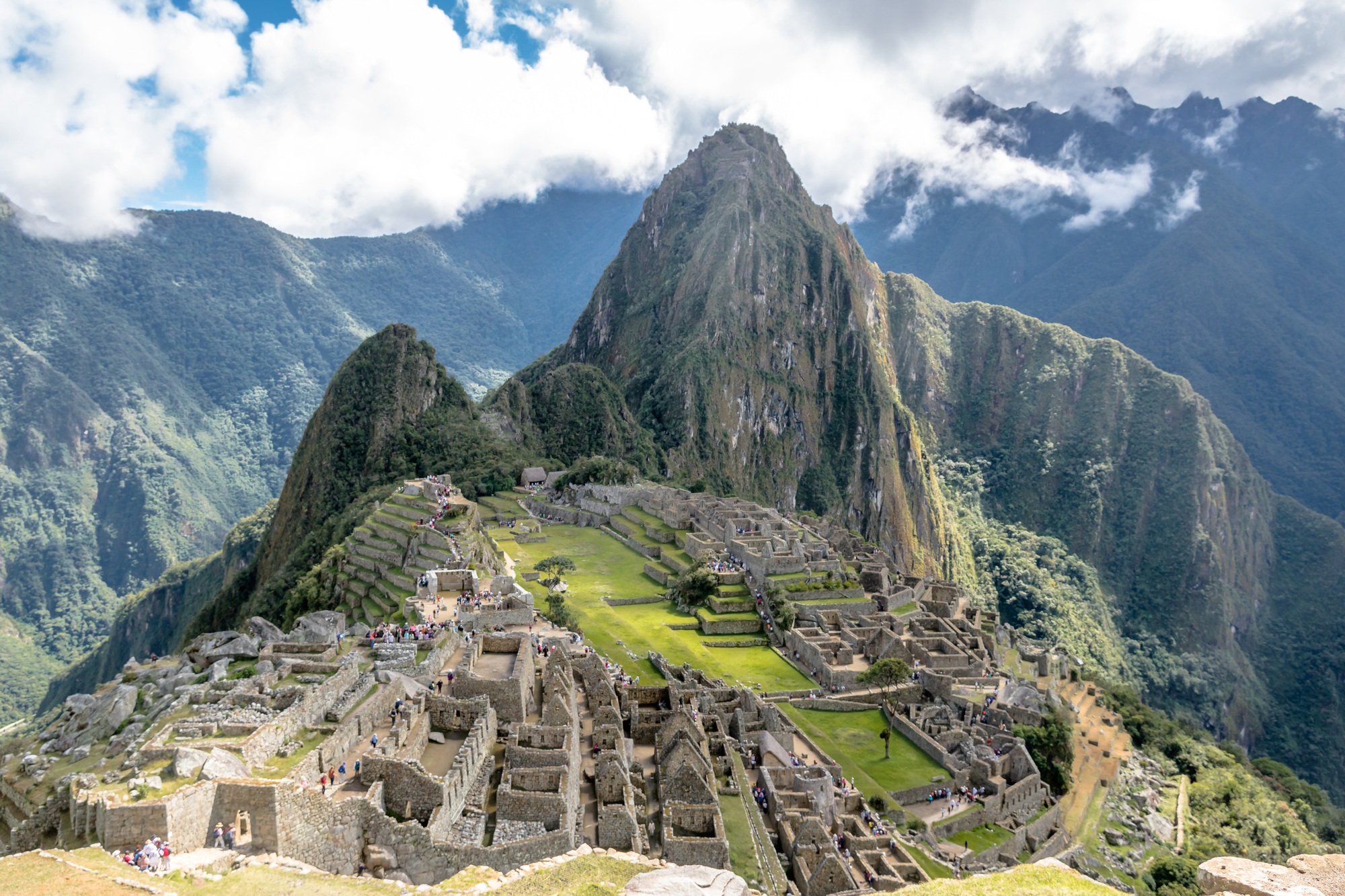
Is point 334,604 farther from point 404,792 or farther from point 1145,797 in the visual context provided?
point 1145,797

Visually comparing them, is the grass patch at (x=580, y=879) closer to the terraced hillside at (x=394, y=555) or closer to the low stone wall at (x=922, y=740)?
the terraced hillside at (x=394, y=555)

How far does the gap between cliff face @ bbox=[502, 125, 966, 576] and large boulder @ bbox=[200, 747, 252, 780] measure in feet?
416

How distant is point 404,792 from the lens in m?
16.6

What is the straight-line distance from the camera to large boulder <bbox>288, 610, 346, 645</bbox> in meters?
28.7

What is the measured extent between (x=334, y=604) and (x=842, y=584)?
103 feet

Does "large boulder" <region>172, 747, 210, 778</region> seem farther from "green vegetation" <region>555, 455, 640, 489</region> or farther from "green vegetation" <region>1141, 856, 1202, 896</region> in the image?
"green vegetation" <region>555, 455, 640, 489</region>

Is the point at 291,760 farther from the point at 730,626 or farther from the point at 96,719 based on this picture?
the point at 730,626

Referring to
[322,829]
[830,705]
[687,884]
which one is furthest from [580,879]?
[830,705]

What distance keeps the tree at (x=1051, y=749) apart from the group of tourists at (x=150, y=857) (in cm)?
3742

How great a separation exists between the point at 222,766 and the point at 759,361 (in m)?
163

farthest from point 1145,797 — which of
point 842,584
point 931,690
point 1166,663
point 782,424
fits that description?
point 782,424

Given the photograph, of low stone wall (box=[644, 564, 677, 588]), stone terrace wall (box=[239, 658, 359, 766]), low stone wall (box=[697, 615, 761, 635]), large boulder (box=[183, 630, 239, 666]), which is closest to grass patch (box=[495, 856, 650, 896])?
stone terrace wall (box=[239, 658, 359, 766])

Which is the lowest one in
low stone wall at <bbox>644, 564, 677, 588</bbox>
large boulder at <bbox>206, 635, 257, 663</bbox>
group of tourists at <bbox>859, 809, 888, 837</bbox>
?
group of tourists at <bbox>859, 809, 888, 837</bbox>

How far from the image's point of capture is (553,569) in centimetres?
5509
